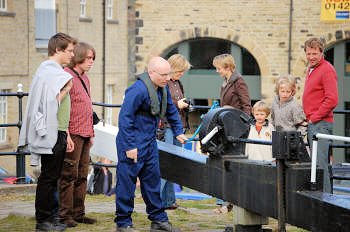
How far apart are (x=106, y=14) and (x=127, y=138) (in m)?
23.7

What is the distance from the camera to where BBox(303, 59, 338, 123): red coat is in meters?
9.43

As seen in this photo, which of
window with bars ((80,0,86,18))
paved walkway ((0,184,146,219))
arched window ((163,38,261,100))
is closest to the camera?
paved walkway ((0,184,146,219))

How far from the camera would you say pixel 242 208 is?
7.75 m

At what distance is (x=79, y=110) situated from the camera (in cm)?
852

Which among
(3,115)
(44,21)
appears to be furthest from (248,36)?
(3,115)

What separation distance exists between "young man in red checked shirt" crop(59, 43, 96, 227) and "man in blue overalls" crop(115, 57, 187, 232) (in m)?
0.48

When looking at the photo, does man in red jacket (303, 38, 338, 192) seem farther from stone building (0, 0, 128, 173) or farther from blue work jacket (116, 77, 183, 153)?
stone building (0, 0, 128, 173)

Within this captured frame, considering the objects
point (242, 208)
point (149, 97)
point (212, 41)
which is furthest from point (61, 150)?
point (212, 41)

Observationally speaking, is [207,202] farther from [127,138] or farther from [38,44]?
[38,44]

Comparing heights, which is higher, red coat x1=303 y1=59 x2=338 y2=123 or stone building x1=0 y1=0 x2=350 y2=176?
stone building x1=0 y1=0 x2=350 y2=176

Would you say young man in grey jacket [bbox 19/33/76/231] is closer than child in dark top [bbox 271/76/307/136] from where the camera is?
Yes

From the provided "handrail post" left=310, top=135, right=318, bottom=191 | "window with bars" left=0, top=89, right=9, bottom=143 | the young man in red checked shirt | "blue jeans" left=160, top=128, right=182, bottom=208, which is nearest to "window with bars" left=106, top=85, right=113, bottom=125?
"window with bars" left=0, top=89, right=9, bottom=143

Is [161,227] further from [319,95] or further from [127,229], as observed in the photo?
[319,95]

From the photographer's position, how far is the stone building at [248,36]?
98.1 feet
